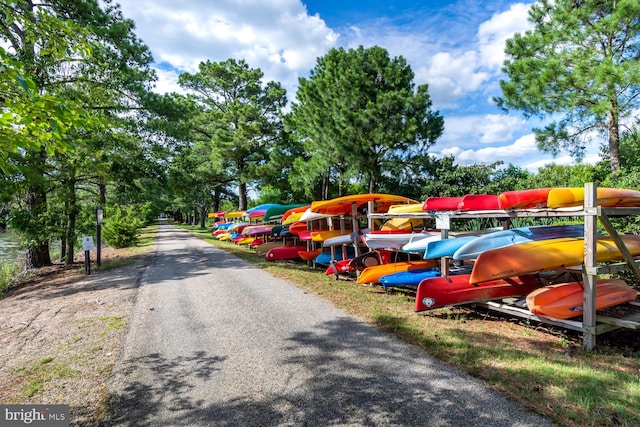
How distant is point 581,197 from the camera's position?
4.46m

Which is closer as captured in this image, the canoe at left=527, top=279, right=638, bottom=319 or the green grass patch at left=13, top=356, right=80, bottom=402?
the green grass patch at left=13, top=356, right=80, bottom=402

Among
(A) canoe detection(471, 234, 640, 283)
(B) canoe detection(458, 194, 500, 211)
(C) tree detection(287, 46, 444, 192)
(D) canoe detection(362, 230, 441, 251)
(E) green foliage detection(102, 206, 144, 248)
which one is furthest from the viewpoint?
(E) green foliage detection(102, 206, 144, 248)

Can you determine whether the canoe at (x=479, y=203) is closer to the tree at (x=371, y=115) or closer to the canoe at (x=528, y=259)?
the canoe at (x=528, y=259)

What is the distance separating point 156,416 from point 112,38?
1251 cm

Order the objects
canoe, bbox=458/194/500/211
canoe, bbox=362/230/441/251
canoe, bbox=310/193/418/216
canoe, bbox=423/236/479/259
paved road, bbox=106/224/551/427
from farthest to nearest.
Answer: canoe, bbox=310/193/418/216 → canoe, bbox=362/230/441/251 → canoe, bbox=458/194/500/211 → canoe, bbox=423/236/479/259 → paved road, bbox=106/224/551/427

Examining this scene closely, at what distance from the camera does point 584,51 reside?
30.4ft

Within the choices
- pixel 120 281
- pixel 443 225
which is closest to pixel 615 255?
pixel 443 225

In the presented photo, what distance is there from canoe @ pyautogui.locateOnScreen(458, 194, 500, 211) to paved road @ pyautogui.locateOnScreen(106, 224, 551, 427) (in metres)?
2.82

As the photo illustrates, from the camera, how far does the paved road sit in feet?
8.93

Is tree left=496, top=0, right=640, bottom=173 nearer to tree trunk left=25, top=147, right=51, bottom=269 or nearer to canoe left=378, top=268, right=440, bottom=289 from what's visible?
canoe left=378, top=268, right=440, bottom=289

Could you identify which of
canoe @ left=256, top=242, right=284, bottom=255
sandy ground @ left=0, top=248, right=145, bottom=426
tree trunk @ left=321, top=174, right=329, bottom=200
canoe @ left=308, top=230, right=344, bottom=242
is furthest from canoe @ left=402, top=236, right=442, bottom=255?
tree trunk @ left=321, top=174, right=329, bottom=200

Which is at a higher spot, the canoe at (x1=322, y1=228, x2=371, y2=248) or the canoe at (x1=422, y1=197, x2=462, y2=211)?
the canoe at (x1=422, y1=197, x2=462, y2=211)

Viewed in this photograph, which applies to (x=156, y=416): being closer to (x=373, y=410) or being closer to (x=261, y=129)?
(x=373, y=410)

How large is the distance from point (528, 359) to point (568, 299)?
1.31 meters
